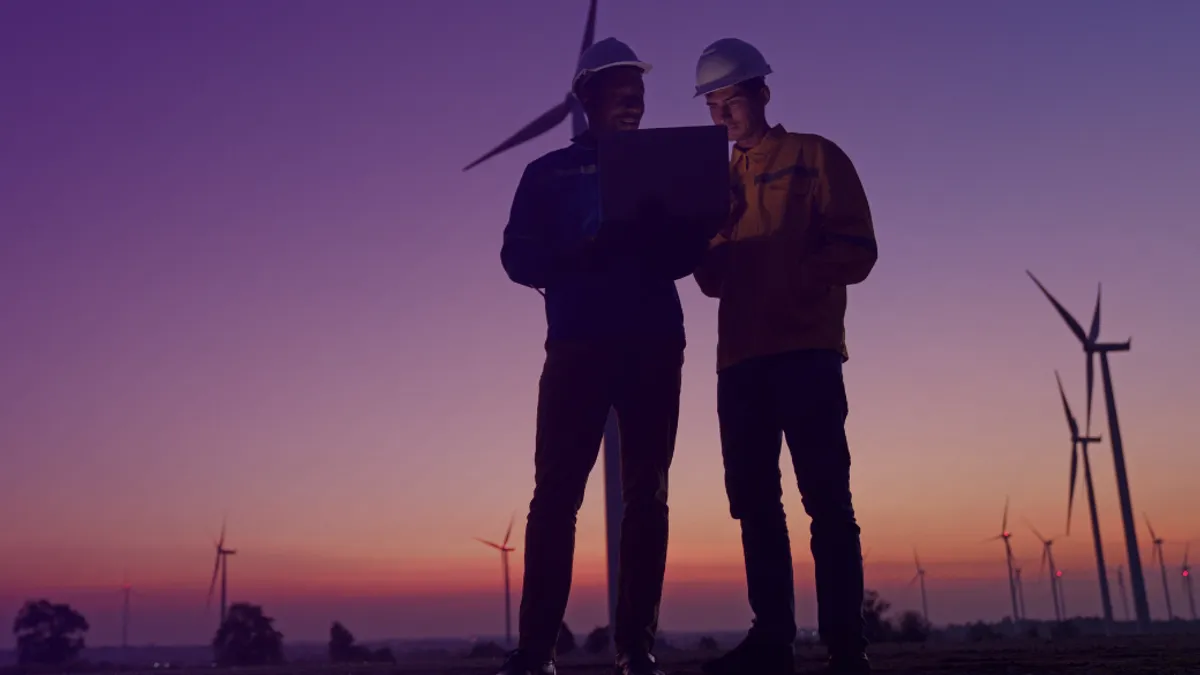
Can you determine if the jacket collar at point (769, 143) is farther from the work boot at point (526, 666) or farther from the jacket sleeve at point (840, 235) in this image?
the work boot at point (526, 666)

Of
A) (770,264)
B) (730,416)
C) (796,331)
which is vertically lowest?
(730,416)

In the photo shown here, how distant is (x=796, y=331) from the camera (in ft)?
20.7

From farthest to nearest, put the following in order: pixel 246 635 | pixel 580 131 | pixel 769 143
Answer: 1. pixel 246 635
2. pixel 580 131
3. pixel 769 143

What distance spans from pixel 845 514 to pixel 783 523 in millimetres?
468

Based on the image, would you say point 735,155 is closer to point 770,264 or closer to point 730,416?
point 770,264

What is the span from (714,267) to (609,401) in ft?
4.13

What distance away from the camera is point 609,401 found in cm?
614

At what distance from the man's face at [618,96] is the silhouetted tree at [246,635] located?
5473 centimetres

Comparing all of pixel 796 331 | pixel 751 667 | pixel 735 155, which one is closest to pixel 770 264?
pixel 796 331

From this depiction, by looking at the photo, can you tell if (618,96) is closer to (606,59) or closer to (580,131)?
(606,59)

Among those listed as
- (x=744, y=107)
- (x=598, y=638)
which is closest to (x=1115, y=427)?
(x=598, y=638)

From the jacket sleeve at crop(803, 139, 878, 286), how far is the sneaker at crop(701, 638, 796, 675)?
224cm

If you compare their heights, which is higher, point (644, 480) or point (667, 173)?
point (667, 173)

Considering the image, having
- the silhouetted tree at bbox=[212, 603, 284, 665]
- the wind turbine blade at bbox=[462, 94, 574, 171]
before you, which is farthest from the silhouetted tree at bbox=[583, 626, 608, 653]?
the silhouetted tree at bbox=[212, 603, 284, 665]
